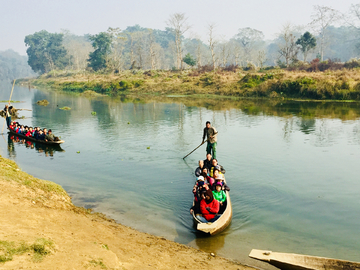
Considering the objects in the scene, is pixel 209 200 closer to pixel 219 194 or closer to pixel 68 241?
pixel 219 194

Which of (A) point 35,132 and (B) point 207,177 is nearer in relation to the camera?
(B) point 207,177

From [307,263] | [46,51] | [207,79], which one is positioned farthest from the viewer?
[46,51]

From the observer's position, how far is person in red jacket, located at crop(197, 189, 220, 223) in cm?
988

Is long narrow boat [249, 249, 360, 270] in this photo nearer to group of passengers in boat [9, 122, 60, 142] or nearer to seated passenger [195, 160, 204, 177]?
seated passenger [195, 160, 204, 177]

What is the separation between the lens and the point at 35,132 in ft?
72.4

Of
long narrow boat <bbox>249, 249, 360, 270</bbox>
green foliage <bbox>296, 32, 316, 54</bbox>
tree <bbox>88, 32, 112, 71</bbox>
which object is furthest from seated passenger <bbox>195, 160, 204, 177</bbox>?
tree <bbox>88, 32, 112, 71</bbox>

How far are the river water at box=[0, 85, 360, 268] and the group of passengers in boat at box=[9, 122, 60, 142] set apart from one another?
0.81m

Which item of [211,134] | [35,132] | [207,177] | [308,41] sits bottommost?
[207,177]

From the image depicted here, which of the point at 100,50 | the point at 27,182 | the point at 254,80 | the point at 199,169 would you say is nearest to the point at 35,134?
the point at 27,182

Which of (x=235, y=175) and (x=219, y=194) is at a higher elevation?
(x=219, y=194)

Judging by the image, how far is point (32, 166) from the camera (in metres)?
16.9

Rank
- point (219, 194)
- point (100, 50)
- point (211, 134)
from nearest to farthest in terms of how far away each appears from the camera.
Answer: point (219, 194) < point (211, 134) < point (100, 50)

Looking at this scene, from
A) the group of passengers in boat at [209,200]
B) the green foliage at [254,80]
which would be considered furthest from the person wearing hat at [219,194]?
the green foliage at [254,80]

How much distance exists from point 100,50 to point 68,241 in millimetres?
92947
